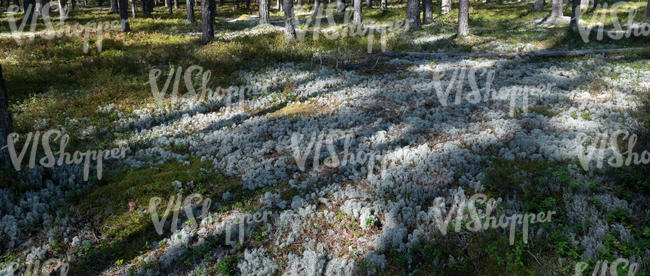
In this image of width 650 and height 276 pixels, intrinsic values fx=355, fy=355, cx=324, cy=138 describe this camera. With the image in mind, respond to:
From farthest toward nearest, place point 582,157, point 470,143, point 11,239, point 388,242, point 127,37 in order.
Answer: point 127,37
point 470,143
point 582,157
point 11,239
point 388,242

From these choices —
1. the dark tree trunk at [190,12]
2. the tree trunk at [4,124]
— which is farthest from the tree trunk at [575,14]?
the dark tree trunk at [190,12]

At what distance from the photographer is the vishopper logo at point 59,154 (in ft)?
26.5

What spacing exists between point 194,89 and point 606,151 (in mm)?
13051

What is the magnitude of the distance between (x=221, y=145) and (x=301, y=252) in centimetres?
492

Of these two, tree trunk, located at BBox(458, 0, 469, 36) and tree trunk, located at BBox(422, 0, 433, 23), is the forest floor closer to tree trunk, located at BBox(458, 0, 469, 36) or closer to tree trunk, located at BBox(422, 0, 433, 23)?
tree trunk, located at BBox(458, 0, 469, 36)

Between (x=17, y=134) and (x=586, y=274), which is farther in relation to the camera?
(x=17, y=134)

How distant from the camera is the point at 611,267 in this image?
4.50 meters

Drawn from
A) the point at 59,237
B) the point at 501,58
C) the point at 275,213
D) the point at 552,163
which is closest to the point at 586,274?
the point at 552,163

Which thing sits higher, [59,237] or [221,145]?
[221,145]

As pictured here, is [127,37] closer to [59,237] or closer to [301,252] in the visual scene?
[59,237]

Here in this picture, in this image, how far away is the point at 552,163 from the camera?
729 cm

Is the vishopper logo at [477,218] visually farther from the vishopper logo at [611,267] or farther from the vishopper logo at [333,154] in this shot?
the vishopper logo at [333,154]

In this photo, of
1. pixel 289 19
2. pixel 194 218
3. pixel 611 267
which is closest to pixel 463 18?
pixel 289 19

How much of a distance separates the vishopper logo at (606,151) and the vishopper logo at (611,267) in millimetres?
2791
